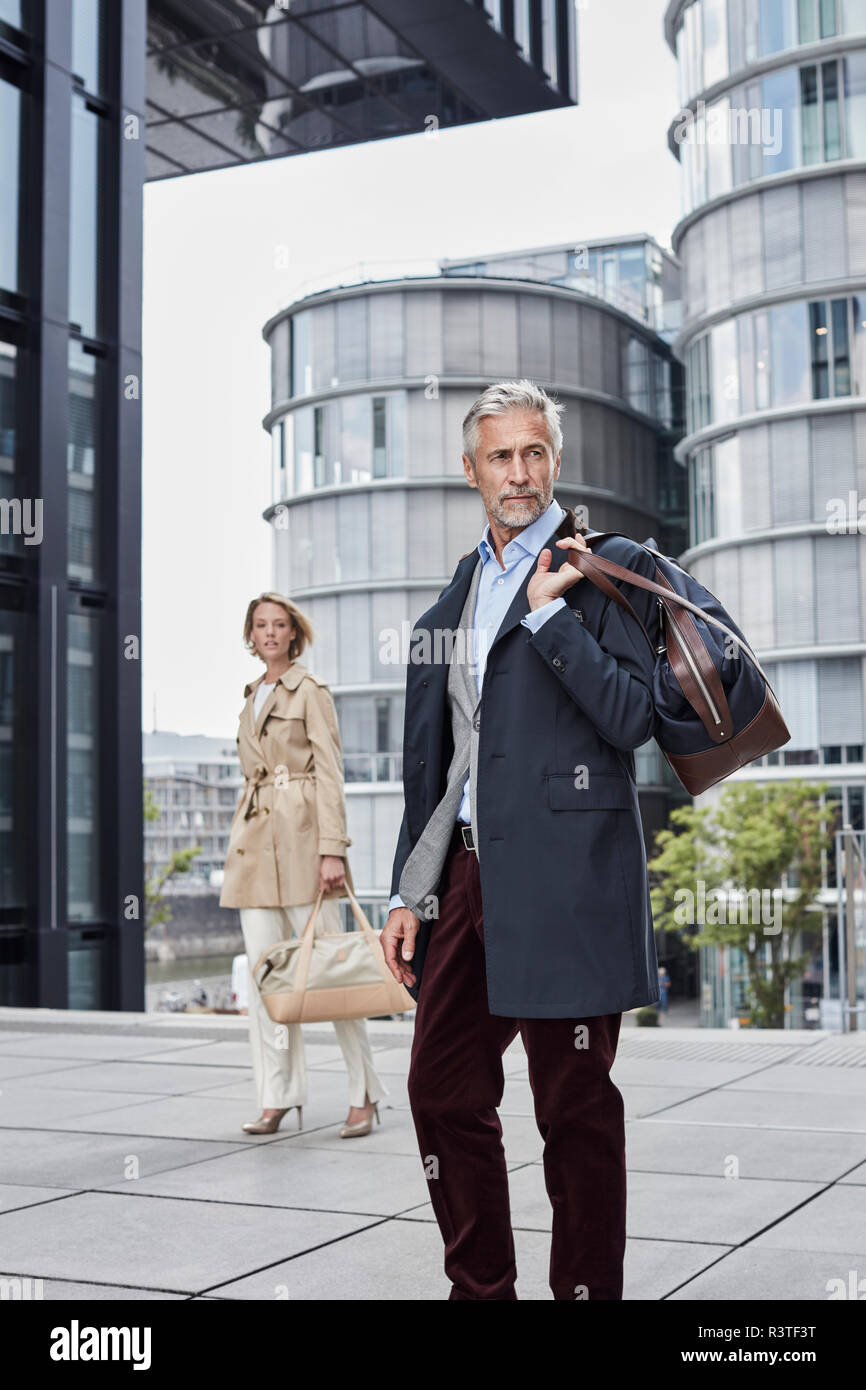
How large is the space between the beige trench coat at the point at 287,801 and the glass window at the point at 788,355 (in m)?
38.9

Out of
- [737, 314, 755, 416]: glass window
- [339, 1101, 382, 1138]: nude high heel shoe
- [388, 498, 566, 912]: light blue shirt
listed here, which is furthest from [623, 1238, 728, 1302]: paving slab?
[737, 314, 755, 416]: glass window

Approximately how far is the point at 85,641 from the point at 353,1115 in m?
7.23

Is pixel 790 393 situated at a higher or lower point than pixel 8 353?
higher

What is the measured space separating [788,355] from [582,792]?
42149mm

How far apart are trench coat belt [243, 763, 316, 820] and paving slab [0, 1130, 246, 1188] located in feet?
3.93

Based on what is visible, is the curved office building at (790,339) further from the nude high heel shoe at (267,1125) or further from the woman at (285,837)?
the nude high heel shoe at (267,1125)

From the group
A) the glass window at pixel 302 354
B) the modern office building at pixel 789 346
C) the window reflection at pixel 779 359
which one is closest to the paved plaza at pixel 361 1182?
the modern office building at pixel 789 346

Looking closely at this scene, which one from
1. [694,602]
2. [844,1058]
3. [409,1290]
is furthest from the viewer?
[844,1058]

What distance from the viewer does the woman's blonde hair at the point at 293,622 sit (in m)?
5.83

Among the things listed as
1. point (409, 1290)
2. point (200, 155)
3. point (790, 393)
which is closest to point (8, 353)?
A: point (200, 155)

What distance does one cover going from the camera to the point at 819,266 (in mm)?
42312

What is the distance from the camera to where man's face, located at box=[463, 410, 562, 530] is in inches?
119

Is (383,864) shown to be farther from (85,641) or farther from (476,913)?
(476,913)

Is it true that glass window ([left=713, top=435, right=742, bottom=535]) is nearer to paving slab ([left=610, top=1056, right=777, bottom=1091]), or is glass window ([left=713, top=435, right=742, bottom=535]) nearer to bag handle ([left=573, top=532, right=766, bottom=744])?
paving slab ([left=610, top=1056, right=777, bottom=1091])
